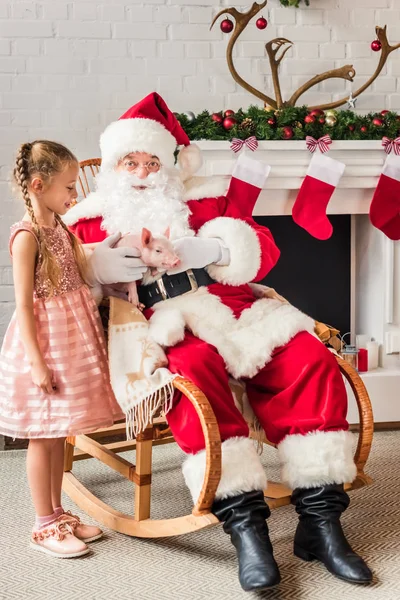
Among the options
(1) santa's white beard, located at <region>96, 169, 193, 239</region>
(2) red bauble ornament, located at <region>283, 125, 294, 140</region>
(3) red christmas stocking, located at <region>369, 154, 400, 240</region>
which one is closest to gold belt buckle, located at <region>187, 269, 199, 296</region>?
(1) santa's white beard, located at <region>96, 169, 193, 239</region>

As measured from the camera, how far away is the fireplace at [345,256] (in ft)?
9.59

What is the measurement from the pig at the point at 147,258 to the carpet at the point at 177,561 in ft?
2.18

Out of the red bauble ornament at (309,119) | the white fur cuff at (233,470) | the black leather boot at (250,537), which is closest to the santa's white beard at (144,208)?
the white fur cuff at (233,470)

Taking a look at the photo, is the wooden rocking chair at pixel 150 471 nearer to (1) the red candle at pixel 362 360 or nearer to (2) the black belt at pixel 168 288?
(2) the black belt at pixel 168 288

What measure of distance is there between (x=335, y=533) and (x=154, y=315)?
73 centimetres

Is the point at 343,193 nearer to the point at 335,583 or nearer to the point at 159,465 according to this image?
the point at 159,465

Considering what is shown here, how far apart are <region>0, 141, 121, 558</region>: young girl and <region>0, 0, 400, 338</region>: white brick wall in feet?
3.86

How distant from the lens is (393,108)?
10.9ft

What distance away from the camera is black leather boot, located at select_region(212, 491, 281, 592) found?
63.9 inches

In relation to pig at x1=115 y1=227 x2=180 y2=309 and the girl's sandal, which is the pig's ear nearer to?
pig at x1=115 y1=227 x2=180 y2=309

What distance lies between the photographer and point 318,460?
1.78 metres

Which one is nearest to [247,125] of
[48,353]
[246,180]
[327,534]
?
[246,180]

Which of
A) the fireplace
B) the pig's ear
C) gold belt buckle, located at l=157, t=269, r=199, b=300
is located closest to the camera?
the pig's ear

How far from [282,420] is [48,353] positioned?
0.63 metres
